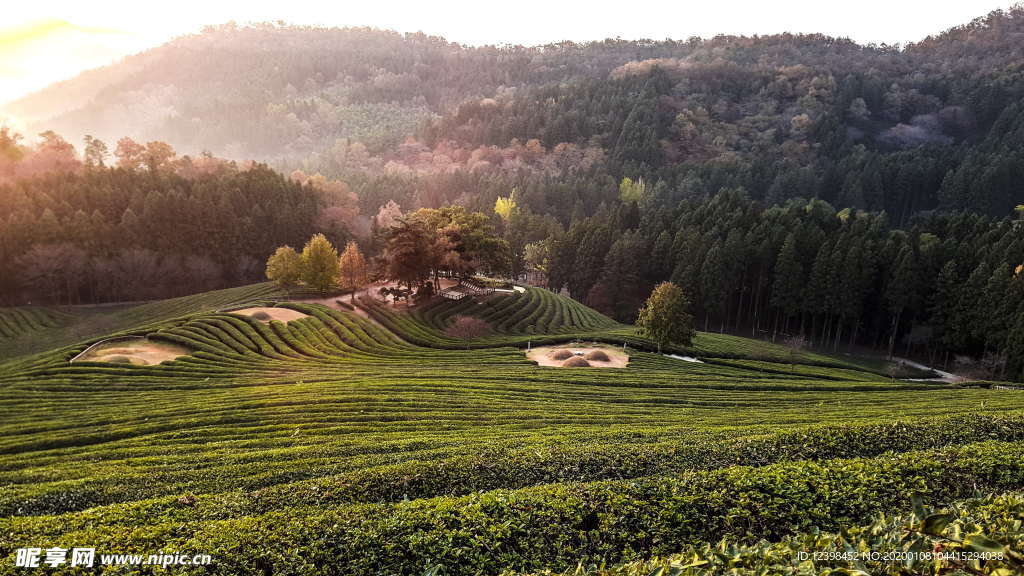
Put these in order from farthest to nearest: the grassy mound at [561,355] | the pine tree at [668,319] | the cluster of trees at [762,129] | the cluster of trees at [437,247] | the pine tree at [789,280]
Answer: the cluster of trees at [762,129]
the pine tree at [789,280]
the cluster of trees at [437,247]
the pine tree at [668,319]
the grassy mound at [561,355]

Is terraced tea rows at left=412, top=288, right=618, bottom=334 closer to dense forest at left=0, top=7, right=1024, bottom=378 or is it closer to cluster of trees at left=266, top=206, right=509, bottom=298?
cluster of trees at left=266, top=206, right=509, bottom=298

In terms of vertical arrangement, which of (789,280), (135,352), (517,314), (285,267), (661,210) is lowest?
(135,352)

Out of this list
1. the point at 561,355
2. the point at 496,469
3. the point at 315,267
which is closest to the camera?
the point at 496,469

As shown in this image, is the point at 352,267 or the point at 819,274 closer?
the point at 352,267

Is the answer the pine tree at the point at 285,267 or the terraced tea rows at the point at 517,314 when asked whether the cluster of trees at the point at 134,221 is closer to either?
the pine tree at the point at 285,267

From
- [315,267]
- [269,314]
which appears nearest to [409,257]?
[315,267]

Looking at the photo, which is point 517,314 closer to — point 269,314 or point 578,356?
point 578,356

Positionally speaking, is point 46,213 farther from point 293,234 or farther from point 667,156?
point 667,156

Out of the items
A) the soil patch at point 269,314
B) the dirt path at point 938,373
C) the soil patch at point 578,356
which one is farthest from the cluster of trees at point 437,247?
the dirt path at point 938,373
